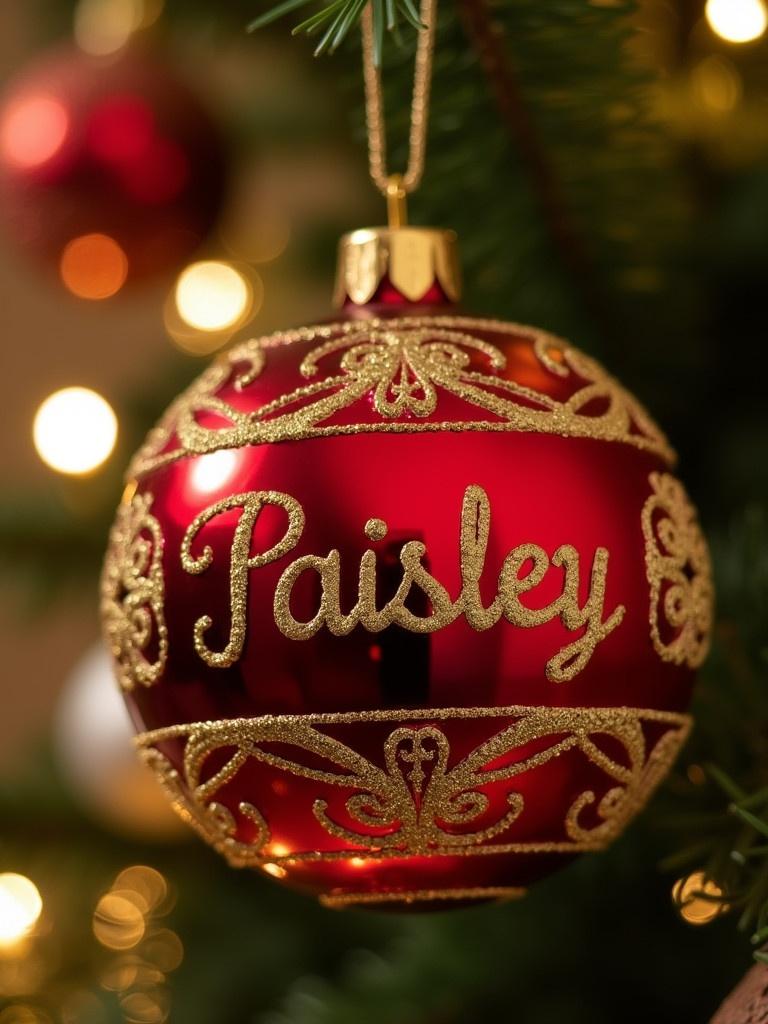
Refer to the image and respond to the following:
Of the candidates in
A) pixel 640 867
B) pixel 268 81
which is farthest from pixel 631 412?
pixel 268 81

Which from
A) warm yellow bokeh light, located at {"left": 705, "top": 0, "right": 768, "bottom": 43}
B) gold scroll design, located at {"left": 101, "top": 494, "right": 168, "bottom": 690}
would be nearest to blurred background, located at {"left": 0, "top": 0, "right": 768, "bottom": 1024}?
warm yellow bokeh light, located at {"left": 705, "top": 0, "right": 768, "bottom": 43}

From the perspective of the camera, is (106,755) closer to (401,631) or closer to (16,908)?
(16,908)

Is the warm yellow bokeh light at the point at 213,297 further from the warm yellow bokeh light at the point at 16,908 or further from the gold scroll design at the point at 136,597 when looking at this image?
the gold scroll design at the point at 136,597

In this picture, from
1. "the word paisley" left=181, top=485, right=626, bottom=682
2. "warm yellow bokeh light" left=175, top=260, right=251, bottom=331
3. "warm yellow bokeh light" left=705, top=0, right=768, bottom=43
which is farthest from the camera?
"warm yellow bokeh light" left=175, top=260, right=251, bottom=331

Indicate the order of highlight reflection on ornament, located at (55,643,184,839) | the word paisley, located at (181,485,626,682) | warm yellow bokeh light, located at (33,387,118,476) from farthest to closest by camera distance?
1. warm yellow bokeh light, located at (33,387,118,476)
2. highlight reflection on ornament, located at (55,643,184,839)
3. the word paisley, located at (181,485,626,682)

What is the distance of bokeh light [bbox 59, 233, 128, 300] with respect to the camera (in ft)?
2.85

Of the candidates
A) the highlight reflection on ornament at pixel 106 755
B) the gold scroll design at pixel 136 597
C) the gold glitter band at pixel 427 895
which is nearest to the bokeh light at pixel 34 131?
the highlight reflection on ornament at pixel 106 755

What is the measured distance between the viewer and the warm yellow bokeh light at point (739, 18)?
2.40ft

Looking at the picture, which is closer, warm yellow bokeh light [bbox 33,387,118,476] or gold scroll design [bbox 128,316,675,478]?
gold scroll design [bbox 128,316,675,478]

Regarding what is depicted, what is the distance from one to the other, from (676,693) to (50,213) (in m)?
0.53

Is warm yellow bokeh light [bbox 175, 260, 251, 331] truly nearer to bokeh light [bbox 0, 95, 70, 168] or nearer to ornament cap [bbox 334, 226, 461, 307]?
bokeh light [bbox 0, 95, 70, 168]

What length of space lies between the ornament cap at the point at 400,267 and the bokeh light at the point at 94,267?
359mm

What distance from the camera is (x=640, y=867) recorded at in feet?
2.32

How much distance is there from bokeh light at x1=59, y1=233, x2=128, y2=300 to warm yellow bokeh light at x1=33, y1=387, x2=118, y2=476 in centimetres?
9
